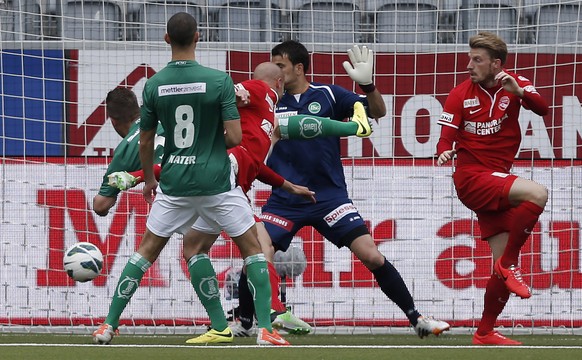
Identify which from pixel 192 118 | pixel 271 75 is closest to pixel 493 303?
pixel 271 75

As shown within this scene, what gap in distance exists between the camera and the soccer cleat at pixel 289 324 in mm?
8562

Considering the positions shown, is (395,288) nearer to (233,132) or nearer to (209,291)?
(209,291)

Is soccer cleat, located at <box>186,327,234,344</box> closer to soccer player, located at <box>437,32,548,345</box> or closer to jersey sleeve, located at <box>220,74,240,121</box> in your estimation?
jersey sleeve, located at <box>220,74,240,121</box>

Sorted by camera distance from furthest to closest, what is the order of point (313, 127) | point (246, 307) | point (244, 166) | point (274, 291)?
point (246, 307)
point (274, 291)
point (313, 127)
point (244, 166)

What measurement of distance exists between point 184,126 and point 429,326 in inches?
97.6

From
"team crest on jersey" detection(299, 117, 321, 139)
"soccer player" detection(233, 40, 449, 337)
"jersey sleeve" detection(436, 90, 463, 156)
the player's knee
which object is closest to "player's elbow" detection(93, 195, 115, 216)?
"soccer player" detection(233, 40, 449, 337)

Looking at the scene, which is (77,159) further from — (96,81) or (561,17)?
(561,17)

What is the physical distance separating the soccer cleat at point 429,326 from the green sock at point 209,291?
5.03ft

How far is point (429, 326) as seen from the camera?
8.41m

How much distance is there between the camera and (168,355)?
20.9 feet

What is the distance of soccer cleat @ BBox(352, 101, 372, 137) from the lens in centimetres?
838

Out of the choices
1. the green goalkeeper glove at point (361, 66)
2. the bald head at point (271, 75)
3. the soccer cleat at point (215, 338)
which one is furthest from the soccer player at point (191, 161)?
the green goalkeeper glove at point (361, 66)

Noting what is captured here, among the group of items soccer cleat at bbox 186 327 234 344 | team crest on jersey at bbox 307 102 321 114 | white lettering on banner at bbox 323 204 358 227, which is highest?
team crest on jersey at bbox 307 102 321 114

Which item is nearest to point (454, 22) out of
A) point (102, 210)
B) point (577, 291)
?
point (577, 291)
